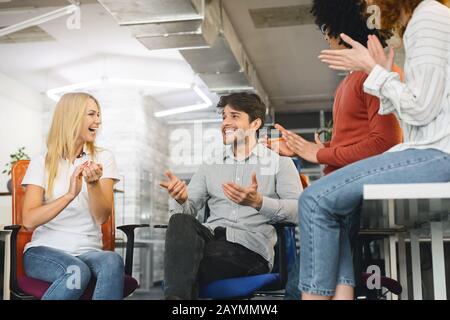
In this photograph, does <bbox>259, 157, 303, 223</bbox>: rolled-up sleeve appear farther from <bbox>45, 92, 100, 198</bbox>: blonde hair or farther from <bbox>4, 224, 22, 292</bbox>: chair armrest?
<bbox>4, 224, 22, 292</bbox>: chair armrest

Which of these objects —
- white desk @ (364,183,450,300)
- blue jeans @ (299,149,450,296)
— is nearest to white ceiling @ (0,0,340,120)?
white desk @ (364,183,450,300)

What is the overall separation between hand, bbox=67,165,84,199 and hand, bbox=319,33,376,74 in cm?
88

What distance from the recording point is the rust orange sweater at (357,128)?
58.4 inches

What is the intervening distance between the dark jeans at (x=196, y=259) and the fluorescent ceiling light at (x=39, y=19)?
2.15 m

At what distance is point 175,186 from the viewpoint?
182 cm

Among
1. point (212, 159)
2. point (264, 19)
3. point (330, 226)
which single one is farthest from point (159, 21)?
point (330, 226)

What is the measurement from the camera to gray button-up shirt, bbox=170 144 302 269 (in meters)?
1.90

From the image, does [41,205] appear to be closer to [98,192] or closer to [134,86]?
[98,192]

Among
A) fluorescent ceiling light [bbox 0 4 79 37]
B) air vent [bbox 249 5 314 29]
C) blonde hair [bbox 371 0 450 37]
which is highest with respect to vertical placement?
air vent [bbox 249 5 314 29]

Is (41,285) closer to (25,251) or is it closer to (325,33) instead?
(25,251)

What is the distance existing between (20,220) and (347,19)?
131 centimetres

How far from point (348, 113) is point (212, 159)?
736 millimetres

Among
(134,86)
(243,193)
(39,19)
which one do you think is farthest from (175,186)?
(134,86)

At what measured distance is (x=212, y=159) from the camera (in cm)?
218
